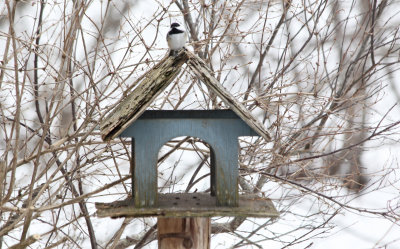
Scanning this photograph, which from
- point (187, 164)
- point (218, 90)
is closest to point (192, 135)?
point (218, 90)

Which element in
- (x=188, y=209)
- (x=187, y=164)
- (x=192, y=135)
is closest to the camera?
(x=188, y=209)

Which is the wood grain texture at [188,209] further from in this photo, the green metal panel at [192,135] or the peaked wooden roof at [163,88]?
the peaked wooden roof at [163,88]

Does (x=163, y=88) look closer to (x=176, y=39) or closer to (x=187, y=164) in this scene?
(x=176, y=39)

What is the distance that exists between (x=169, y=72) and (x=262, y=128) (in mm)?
369

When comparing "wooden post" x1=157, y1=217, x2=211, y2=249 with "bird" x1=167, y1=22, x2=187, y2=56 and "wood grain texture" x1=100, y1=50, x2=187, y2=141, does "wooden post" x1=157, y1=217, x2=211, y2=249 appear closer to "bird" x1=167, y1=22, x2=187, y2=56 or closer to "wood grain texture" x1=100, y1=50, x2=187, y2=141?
"wood grain texture" x1=100, y1=50, x2=187, y2=141

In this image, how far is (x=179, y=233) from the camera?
1731mm

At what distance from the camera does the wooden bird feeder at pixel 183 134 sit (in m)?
1.57

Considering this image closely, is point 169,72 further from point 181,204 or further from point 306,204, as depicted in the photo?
point 306,204

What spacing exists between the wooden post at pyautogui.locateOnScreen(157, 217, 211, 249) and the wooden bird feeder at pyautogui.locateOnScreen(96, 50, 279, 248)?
0.09m

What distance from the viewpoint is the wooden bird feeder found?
1.57 m

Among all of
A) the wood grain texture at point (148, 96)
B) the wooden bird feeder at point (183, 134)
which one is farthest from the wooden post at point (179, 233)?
the wood grain texture at point (148, 96)

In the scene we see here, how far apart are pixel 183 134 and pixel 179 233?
1.20 feet

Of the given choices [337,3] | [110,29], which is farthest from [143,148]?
[110,29]

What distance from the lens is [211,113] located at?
1682mm
